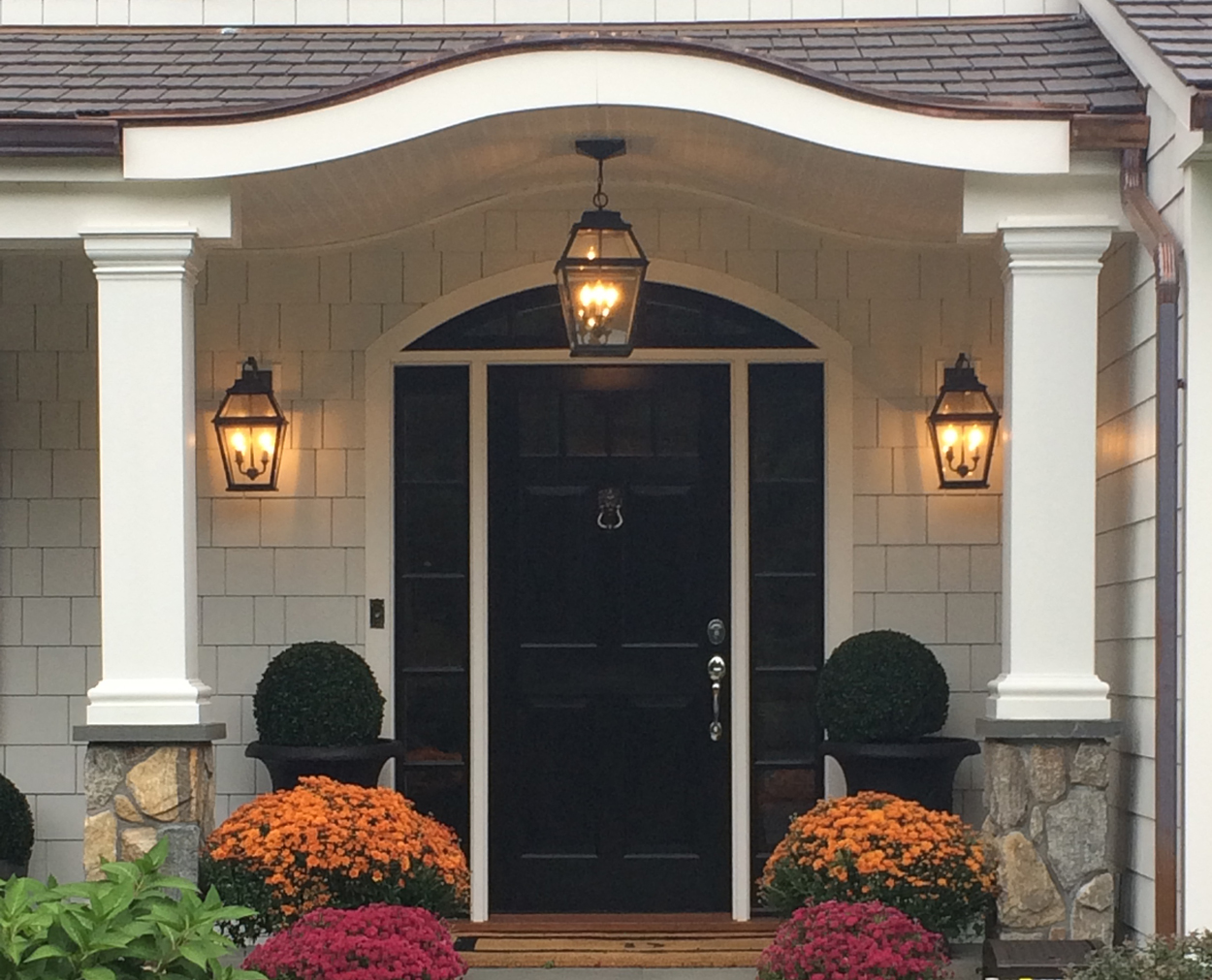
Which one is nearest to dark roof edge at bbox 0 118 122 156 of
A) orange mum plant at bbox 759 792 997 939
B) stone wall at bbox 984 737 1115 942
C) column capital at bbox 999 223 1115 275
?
column capital at bbox 999 223 1115 275

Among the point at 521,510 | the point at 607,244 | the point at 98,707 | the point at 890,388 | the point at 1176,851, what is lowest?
the point at 1176,851

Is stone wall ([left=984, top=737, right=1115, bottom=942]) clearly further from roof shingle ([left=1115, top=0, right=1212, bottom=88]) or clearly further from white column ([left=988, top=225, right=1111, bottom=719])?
roof shingle ([left=1115, top=0, right=1212, bottom=88])

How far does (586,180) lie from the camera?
21.6 feet

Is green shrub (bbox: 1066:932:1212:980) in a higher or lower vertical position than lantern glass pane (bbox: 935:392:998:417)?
lower

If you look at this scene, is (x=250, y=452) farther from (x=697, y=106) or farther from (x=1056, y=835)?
(x=1056, y=835)

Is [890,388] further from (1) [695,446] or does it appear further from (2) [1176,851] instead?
(2) [1176,851]

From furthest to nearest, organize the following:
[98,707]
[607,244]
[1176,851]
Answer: [607,244], [98,707], [1176,851]

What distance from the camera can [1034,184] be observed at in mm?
5270

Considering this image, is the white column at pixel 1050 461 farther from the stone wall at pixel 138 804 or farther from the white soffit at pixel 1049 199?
the stone wall at pixel 138 804

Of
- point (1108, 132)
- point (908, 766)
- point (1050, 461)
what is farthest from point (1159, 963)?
point (1108, 132)

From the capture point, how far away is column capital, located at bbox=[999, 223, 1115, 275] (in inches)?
206

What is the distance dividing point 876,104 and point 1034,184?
0.56 metres

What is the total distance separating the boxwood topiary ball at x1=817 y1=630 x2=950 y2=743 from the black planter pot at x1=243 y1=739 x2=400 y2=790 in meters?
1.63

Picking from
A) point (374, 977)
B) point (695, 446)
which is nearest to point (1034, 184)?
point (695, 446)
